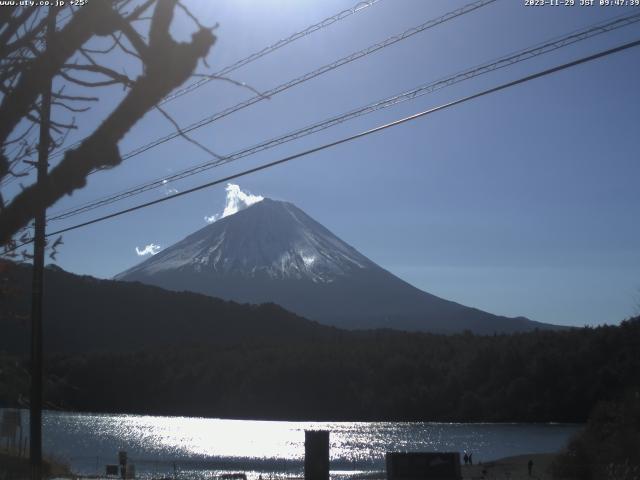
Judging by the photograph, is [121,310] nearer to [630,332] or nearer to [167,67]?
[630,332]

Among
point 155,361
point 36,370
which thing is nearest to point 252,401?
point 155,361

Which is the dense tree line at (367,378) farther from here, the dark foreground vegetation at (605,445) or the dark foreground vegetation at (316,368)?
the dark foreground vegetation at (605,445)

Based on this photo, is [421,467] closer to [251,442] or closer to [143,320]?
[251,442]

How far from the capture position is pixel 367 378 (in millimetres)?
96500

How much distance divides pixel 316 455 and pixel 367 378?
8266 cm

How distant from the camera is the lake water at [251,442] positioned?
50.1 metres

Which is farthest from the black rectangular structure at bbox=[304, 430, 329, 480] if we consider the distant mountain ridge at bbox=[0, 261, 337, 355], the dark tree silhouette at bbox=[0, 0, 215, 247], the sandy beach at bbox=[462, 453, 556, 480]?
the distant mountain ridge at bbox=[0, 261, 337, 355]

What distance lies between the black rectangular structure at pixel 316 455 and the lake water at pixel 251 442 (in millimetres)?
27382

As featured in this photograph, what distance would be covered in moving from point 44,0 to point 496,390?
86054mm

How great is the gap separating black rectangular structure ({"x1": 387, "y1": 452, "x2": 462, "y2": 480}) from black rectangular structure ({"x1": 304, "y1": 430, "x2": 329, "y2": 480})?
6.92 feet

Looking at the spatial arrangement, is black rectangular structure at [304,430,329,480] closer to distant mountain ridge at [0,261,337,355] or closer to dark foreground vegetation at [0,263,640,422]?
dark foreground vegetation at [0,263,640,422]

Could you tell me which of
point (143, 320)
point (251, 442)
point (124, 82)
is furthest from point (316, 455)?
point (143, 320)

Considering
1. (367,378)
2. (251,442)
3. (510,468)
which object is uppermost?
(367,378)

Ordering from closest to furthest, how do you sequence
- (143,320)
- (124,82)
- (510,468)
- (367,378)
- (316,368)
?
(124,82)
(510,468)
(367,378)
(316,368)
(143,320)
